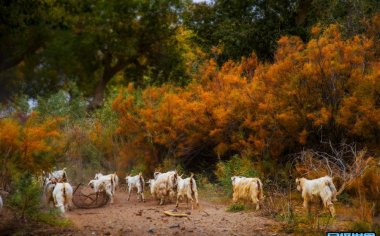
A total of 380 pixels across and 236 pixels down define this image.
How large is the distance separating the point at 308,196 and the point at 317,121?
3.74 meters

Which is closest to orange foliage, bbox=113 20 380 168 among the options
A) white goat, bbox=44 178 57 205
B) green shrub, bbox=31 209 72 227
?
white goat, bbox=44 178 57 205

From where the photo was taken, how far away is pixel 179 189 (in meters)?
14.3

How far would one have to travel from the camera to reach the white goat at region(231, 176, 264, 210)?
13633 millimetres

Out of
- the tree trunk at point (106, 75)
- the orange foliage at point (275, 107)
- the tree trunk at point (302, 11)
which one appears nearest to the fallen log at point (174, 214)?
the orange foliage at point (275, 107)

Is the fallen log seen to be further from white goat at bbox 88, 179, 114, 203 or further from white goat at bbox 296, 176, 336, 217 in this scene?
white goat at bbox 296, 176, 336, 217

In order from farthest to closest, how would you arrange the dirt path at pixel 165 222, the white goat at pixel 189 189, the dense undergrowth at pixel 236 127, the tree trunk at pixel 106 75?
1. the tree trunk at pixel 106 75
2. the white goat at pixel 189 189
3. the dense undergrowth at pixel 236 127
4. the dirt path at pixel 165 222

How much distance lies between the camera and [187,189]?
14.1 metres

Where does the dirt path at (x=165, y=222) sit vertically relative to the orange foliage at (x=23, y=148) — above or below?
below

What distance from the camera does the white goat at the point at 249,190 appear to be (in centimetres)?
1363

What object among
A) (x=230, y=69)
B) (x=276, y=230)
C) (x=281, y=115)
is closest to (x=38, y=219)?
(x=276, y=230)

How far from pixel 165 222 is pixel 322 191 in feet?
11.4

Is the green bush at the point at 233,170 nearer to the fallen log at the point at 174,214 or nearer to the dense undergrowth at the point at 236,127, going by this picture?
the dense undergrowth at the point at 236,127

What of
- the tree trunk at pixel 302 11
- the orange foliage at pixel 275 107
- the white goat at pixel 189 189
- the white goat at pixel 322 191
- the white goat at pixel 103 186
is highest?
the tree trunk at pixel 302 11

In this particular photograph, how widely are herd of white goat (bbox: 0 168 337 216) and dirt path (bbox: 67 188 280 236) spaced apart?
1.33 ft
